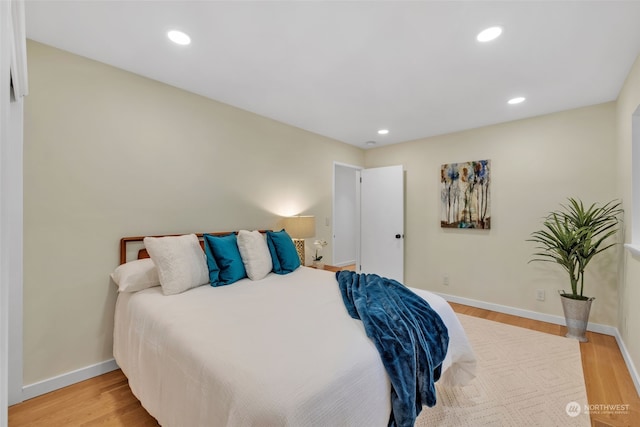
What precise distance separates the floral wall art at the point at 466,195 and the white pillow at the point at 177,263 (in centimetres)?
333

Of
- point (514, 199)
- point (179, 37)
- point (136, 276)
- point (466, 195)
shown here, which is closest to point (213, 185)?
point (136, 276)

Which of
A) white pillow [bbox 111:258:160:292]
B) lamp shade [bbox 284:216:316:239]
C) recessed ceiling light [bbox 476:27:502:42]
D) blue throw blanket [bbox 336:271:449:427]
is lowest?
blue throw blanket [bbox 336:271:449:427]

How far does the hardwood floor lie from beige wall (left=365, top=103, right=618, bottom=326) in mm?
1028

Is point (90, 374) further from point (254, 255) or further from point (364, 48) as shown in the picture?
point (364, 48)

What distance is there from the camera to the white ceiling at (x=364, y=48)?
169cm

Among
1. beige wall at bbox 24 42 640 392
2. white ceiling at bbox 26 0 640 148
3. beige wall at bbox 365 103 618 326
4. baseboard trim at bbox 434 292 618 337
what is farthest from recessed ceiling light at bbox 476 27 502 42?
baseboard trim at bbox 434 292 618 337

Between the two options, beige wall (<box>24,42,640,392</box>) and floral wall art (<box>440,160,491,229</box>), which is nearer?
beige wall (<box>24,42,640,392</box>)

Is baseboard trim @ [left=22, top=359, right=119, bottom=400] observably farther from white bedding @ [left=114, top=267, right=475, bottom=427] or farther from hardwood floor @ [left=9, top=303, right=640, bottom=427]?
white bedding @ [left=114, top=267, right=475, bottom=427]

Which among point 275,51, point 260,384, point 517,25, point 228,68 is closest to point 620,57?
point 517,25

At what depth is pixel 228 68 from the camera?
92.6 inches

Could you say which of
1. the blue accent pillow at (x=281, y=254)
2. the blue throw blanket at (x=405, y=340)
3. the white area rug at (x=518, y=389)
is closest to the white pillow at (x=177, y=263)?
the blue accent pillow at (x=281, y=254)

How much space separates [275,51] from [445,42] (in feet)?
3.96

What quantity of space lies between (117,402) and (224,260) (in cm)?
118

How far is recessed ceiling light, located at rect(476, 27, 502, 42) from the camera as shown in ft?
5.99
